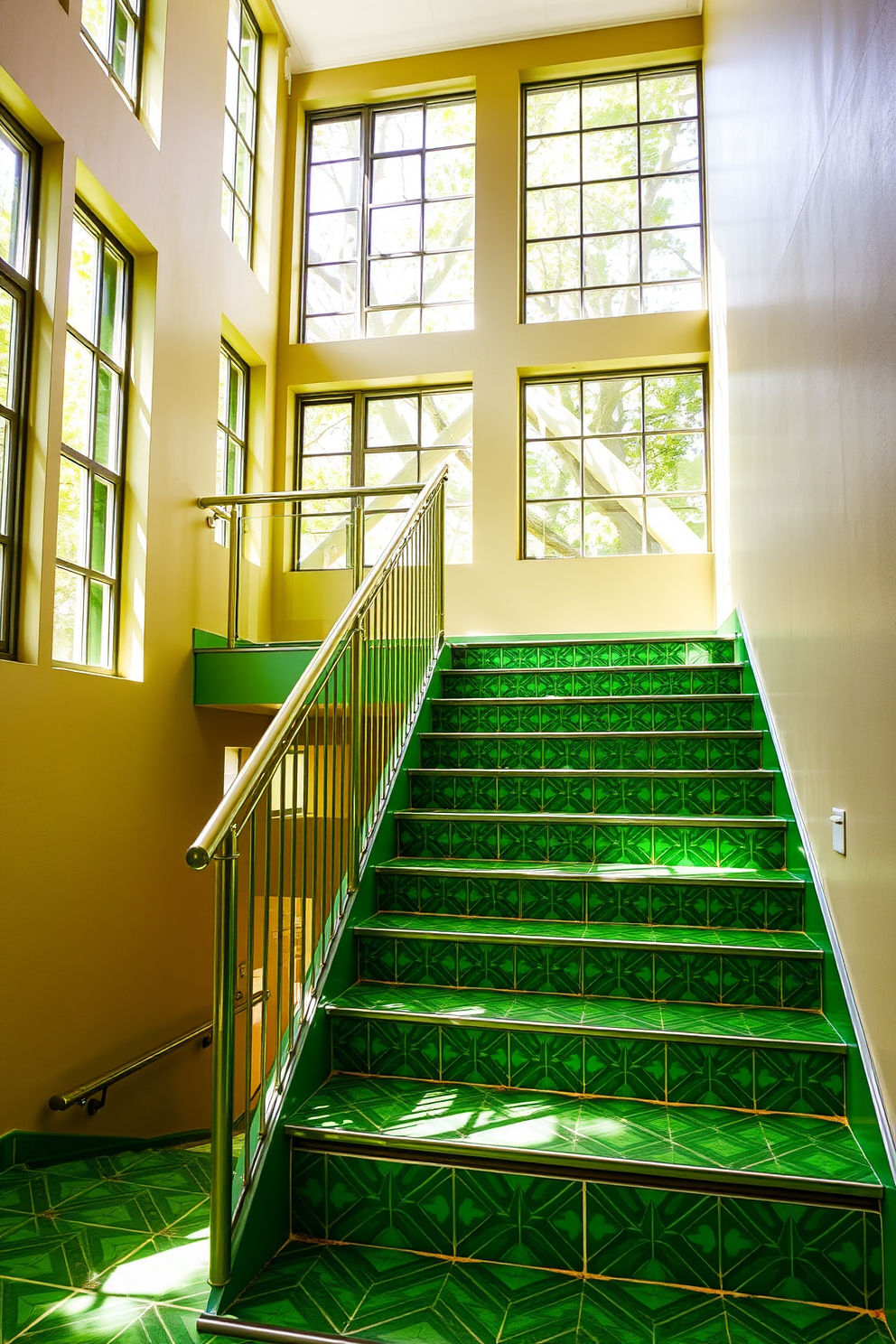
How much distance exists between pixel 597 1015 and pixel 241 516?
3.60m

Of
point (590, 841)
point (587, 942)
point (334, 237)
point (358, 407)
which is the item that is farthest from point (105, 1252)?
point (334, 237)

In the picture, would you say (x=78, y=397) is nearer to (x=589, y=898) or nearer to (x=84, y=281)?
(x=84, y=281)

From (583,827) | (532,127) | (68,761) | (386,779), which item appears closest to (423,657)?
(386,779)

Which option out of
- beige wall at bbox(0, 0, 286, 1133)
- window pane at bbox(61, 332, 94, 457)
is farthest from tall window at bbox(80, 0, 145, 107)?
window pane at bbox(61, 332, 94, 457)

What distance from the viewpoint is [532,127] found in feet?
22.8

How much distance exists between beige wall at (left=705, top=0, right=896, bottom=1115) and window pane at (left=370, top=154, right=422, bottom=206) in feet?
A: 12.0

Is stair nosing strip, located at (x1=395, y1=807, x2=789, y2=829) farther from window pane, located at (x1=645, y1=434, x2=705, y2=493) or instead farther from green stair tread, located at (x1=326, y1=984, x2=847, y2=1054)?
window pane, located at (x1=645, y1=434, x2=705, y2=493)

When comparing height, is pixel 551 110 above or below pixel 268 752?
above

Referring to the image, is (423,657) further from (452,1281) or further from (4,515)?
(452,1281)

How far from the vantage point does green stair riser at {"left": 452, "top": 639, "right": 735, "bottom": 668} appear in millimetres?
4551

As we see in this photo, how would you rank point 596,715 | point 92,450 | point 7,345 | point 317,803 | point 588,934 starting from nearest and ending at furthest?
point 317,803 → point 588,934 → point 7,345 → point 596,715 → point 92,450

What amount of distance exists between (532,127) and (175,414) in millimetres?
4002

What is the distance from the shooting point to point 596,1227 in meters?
2.08

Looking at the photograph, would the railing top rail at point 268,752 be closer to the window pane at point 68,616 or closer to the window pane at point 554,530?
the window pane at point 68,616
